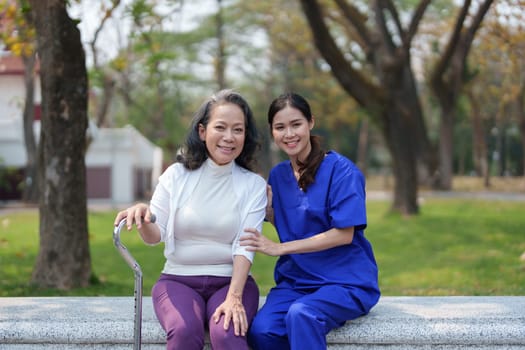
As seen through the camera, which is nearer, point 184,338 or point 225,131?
point 184,338

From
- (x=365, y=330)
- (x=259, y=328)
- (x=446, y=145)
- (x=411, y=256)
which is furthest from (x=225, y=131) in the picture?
(x=446, y=145)

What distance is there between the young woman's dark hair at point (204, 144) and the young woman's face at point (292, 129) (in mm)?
126

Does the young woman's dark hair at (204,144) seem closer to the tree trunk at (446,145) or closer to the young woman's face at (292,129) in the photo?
the young woman's face at (292,129)

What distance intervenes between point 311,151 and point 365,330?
870 millimetres

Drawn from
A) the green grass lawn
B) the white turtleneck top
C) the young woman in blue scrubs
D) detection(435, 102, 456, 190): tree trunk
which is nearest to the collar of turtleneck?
the white turtleneck top

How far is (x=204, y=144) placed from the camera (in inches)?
132

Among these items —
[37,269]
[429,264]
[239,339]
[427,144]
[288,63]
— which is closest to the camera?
[239,339]

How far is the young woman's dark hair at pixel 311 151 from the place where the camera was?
10.8 feet

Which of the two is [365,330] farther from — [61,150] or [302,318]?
[61,150]

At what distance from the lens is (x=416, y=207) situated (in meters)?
12.8

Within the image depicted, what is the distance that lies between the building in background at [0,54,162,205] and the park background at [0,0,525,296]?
60cm

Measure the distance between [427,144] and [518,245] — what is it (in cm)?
1279

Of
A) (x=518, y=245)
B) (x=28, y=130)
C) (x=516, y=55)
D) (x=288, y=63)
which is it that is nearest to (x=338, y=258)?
(x=518, y=245)

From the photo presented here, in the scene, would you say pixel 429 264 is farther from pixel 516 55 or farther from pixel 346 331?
pixel 516 55
